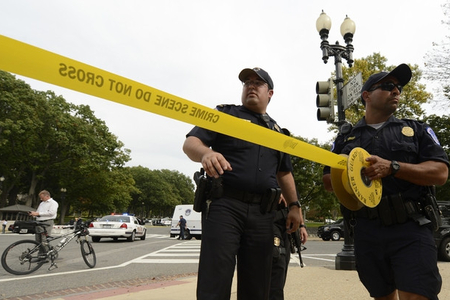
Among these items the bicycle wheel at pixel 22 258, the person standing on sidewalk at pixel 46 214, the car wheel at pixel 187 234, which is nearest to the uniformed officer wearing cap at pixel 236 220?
the bicycle wheel at pixel 22 258

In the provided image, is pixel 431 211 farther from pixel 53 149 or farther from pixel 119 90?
pixel 53 149

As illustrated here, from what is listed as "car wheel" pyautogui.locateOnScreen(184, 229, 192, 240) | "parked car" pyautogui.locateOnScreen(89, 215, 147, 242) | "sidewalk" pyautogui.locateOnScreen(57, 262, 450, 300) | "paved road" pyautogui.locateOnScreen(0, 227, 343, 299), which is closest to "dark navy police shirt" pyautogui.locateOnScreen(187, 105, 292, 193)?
"sidewalk" pyautogui.locateOnScreen(57, 262, 450, 300)

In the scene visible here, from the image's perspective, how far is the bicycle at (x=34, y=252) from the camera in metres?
7.25

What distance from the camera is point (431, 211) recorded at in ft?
7.45

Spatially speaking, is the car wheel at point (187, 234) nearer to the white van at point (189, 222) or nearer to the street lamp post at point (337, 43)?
the white van at point (189, 222)

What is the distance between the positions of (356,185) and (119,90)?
152cm

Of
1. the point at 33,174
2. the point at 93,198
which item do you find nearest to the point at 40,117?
the point at 33,174

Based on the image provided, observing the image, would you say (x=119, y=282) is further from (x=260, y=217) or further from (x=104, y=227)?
(x=104, y=227)

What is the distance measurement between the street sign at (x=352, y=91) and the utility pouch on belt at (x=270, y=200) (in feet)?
15.1

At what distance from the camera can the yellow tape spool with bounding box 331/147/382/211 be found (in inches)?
89.2

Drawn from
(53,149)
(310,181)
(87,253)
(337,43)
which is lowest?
(87,253)

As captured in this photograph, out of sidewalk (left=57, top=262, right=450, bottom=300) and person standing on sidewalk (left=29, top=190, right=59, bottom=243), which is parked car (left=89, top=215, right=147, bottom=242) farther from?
sidewalk (left=57, top=262, right=450, bottom=300)

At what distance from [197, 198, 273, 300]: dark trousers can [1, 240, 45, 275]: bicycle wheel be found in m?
6.61

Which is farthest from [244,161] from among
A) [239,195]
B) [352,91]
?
[352,91]
